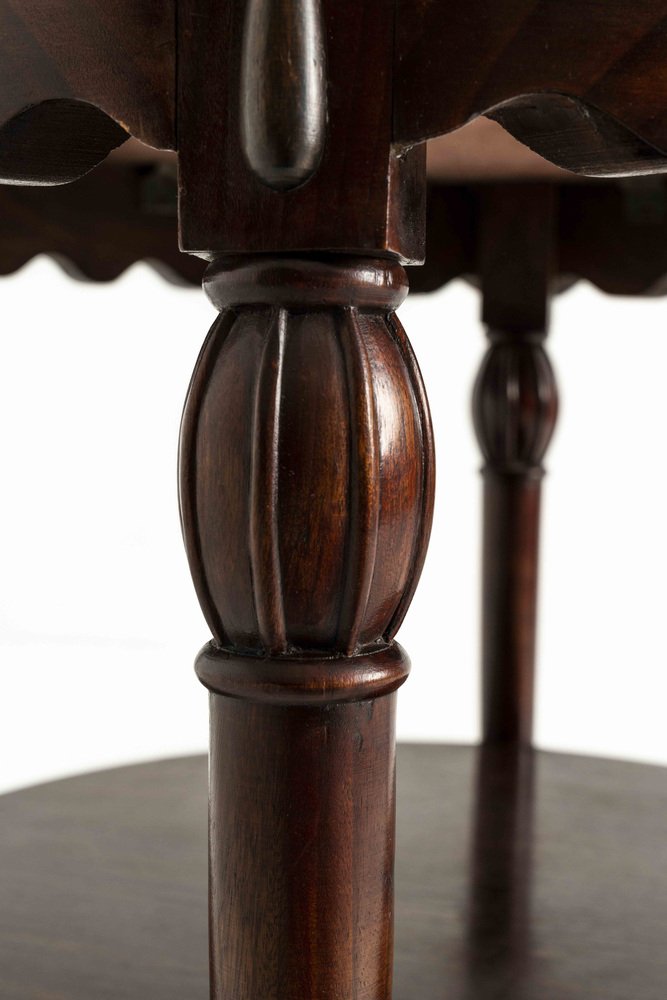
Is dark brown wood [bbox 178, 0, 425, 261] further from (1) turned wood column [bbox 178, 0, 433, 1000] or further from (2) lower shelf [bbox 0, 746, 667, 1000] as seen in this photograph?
(2) lower shelf [bbox 0, 746, 667, 1000]

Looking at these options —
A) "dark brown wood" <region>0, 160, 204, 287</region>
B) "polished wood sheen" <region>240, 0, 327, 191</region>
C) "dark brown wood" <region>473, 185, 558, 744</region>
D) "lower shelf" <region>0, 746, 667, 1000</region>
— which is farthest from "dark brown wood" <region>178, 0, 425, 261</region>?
"dark brown wood" <region>473, 185, 558, 744</region>

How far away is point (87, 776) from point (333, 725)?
633 millimetres

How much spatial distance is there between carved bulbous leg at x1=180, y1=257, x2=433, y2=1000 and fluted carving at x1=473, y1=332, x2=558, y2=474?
617 mm

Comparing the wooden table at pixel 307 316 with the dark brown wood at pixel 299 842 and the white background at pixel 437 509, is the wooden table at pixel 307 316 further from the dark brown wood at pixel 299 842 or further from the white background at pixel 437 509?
the white background at pixel 437 509

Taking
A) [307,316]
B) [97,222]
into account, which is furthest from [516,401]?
[307,316]

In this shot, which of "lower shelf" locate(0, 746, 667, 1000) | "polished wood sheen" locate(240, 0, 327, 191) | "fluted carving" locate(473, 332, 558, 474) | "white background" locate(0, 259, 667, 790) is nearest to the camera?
"polished wood sheen" locate(240, 0, 327, 191)

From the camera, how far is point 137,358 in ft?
6.79

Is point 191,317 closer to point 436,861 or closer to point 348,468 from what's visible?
point 436,861

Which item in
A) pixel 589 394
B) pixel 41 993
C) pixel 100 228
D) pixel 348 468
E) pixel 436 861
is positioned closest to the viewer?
pixel 348 468

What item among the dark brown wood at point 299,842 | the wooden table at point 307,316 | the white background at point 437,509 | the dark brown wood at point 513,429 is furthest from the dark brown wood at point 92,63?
the white background at point 437,509

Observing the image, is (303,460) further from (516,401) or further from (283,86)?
(516,401)

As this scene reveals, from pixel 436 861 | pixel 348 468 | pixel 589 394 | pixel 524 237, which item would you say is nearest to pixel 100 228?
pixel 524 237

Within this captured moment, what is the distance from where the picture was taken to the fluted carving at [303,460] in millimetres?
436

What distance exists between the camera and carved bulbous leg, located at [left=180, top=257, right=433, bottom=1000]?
1.43ft
